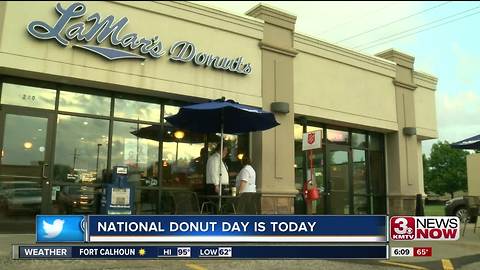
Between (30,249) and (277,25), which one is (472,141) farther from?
(30,249)

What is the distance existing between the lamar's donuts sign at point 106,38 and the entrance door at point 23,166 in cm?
149

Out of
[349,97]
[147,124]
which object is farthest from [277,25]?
[147,124]

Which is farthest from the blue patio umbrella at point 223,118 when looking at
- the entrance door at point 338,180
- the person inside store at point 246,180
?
the entrance door at point 338,180

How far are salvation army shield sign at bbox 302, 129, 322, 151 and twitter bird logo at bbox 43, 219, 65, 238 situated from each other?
7402 millimetres

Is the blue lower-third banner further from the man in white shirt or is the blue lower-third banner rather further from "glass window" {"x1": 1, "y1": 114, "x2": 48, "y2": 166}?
"glass window" {"x1": 1, "y1": 114, "x2": 48, "y2": 166}

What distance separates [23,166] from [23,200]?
24.3 inches

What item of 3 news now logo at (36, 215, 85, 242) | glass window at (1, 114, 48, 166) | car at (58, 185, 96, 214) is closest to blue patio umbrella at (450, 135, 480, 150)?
car at (58, 185, 96, 214)

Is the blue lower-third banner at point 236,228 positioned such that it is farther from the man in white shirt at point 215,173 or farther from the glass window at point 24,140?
the glass window at point 24,140

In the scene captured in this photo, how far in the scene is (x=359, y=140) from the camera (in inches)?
575

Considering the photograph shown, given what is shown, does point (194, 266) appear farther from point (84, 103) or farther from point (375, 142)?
point (375, 142)

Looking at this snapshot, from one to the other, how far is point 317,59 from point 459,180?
64.2 m

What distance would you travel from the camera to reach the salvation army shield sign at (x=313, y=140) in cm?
1066

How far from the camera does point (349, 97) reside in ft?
44.7

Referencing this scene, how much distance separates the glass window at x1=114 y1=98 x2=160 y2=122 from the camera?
1015cm
